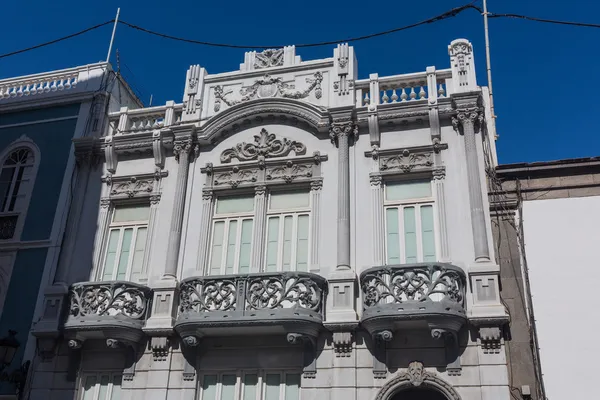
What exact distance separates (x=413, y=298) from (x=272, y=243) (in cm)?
373

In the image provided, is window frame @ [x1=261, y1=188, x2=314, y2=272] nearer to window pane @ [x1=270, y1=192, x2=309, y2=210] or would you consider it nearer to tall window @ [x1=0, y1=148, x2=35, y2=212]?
window pane @ [x1=270, y1=192, x2=309, y2=210]

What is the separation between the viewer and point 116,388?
13.5m

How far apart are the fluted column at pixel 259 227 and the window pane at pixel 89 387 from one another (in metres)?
4.33

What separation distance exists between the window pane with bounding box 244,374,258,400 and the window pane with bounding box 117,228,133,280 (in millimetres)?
4054

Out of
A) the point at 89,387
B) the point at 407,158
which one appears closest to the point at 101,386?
the point at 89,387

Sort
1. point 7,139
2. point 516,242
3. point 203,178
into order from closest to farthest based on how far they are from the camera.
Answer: point 516,242 < point 203,178 < point 7,139

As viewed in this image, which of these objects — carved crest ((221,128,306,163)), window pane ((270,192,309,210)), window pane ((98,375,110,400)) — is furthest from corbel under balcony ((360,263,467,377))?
window pane ((98,375,110,400))

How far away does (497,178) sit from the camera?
45.0 ft

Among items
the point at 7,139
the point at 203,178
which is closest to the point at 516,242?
the point at 203,178

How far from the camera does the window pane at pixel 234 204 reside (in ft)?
48.7

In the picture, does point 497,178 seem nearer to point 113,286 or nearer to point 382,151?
point 382,151

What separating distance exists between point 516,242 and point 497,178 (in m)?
1.54

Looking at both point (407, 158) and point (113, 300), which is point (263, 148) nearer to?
point (407, 158)

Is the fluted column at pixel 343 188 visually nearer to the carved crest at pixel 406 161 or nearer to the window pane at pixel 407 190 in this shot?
the carved crest at pixel 406 161
